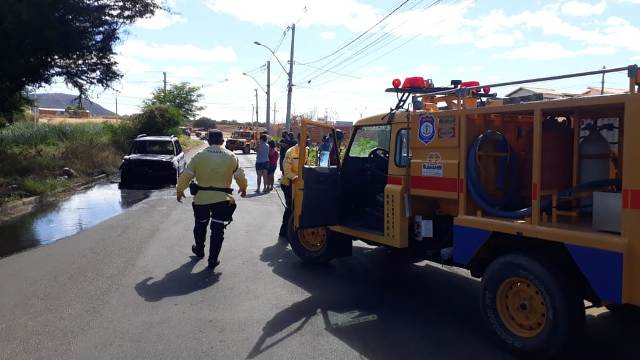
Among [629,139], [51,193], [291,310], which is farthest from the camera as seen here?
[51,193]

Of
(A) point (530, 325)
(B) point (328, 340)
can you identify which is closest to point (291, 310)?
(B) point (328, 340)

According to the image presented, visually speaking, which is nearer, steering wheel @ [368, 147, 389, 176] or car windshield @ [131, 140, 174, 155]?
steering wheel @ [368, 147, 389, 176]

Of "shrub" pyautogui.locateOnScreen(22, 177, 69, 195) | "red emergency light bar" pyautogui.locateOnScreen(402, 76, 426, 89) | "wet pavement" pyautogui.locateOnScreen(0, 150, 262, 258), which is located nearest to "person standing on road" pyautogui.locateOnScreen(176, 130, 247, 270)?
"red emergency light bar" pyautogui.locateOnScreen(402, 76, 426, 89)

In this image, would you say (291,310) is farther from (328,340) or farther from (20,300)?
(20,300)

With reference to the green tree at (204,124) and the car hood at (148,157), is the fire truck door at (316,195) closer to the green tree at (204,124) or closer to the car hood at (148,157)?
the car hood at (148,157)

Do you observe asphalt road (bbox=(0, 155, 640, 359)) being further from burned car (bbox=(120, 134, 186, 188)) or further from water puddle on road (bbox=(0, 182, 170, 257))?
burned car (bbox=(120, 134, 186, 188))

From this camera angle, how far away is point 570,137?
507cm

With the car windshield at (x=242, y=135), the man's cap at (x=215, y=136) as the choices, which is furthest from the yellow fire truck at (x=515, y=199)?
the car windshield at (x=242, y=135)

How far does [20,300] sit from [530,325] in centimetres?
488

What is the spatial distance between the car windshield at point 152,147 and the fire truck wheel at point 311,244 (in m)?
12.2

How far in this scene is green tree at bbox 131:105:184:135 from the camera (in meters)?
34.1

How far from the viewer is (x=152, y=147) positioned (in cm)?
1888

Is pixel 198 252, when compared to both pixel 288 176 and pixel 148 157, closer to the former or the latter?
pixel 288 176

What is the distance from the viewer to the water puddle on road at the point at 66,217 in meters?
9.27
